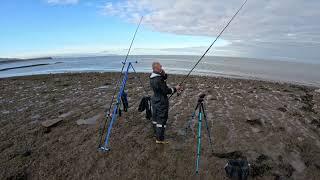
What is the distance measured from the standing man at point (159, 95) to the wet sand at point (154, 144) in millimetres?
522

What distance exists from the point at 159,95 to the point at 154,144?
56.2 inches

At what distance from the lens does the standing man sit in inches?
297

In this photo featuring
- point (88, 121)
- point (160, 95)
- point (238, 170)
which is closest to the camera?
point (238, 170)

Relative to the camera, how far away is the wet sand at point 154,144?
6.54 meters

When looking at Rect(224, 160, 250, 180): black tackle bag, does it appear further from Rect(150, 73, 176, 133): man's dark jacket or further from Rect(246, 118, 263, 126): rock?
Rect(246, 118, 263, 126): rock

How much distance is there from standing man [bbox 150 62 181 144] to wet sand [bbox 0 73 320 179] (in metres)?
0.52

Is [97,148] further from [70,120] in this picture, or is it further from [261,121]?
[261,121]

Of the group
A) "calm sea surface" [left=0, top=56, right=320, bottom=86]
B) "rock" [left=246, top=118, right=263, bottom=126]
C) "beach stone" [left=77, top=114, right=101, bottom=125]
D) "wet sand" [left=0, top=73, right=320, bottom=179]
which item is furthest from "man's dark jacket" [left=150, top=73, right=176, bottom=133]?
"calm sea surface" [left=0, top=56, right=320, bottom=86]

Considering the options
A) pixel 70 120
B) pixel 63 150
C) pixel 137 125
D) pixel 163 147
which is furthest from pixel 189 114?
pixel 63 150

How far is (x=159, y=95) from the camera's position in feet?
25.6

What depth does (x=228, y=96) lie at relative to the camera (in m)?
15.7

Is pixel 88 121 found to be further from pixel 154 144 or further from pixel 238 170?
pixel 238 170

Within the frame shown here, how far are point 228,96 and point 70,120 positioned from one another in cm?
886

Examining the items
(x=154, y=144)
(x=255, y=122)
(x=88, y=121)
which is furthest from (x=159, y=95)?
(x=255, y=122)
